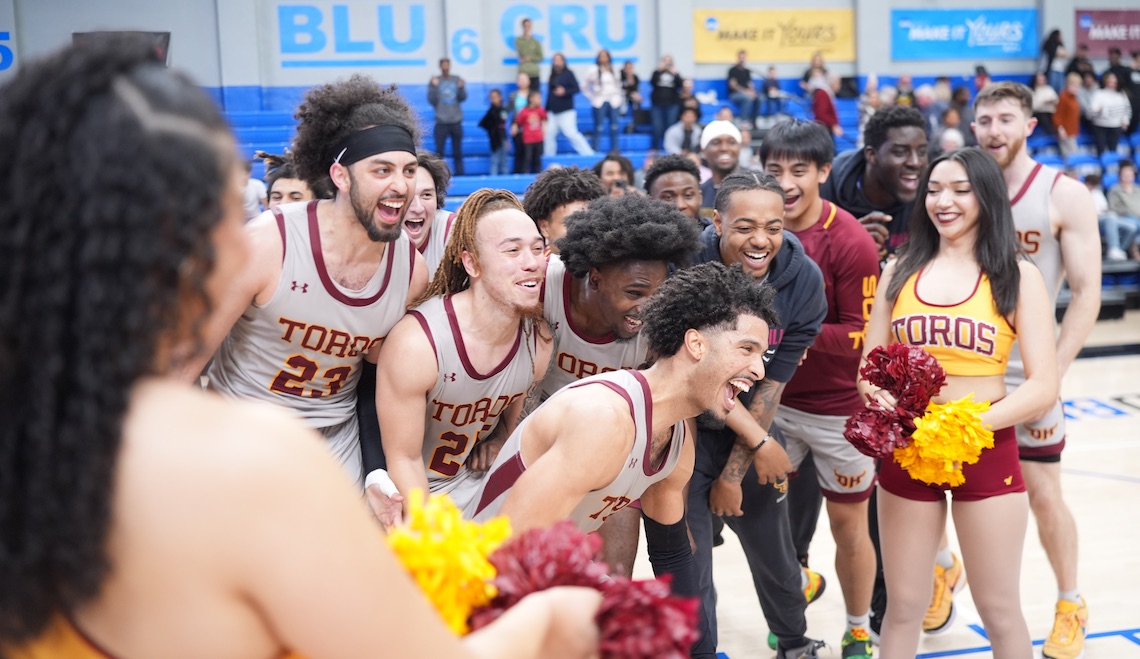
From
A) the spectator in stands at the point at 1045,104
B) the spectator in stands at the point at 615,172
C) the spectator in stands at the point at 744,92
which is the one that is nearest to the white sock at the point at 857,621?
the spectator in stands at the point at 615,172

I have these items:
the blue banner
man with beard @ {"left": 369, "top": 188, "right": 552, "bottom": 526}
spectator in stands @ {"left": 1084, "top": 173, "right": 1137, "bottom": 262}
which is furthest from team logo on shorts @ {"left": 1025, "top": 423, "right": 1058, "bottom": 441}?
the blue banner

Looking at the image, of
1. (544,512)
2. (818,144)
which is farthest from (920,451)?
(818,144)

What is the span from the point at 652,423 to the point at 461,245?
1008 mm

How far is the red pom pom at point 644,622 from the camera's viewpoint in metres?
1.53

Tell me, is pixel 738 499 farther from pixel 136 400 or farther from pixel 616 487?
pixel 136 400

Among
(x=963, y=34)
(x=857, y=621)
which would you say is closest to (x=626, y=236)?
(x=857, y=621)

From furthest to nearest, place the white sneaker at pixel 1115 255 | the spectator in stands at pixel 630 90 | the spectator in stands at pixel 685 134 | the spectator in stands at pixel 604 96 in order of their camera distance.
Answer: the spectator in stands at pixel 630 90 < the spectator in stands at pixel 604 96 < the spectator in stands at pixel 685 134 < the white sneaker at pixel 1115 255

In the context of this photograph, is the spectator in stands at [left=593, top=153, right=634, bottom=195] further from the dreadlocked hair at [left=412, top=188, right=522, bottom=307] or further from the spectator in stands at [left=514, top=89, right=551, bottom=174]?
the spectator in stands at [left=514, top=89, right=551, bottom=174]

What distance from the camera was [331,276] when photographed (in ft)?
11.2

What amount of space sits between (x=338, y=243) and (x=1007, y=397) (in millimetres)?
2303

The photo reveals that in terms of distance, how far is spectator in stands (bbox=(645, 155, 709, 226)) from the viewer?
17.6ft

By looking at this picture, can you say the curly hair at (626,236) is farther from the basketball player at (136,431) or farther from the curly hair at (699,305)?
the basketball player at (136,431)

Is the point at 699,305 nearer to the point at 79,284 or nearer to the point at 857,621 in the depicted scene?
the point at 857,621

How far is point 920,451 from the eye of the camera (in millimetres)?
3486
